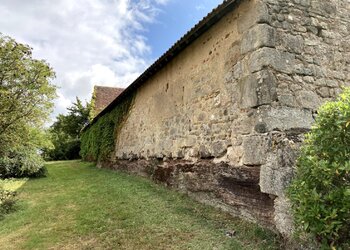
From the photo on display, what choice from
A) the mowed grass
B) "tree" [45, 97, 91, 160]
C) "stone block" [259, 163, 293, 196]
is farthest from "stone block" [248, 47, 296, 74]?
"tree" [45, 97, 91, 160]

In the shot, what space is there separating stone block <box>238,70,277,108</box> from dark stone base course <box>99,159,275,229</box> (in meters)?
1.04

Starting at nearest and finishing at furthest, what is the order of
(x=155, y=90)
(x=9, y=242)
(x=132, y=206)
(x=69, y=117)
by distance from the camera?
(x=9, y=242)
(x=132, y=206)
(x=155, y=90)
(x=69, y=117)

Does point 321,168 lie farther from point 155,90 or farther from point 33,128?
point 33,128

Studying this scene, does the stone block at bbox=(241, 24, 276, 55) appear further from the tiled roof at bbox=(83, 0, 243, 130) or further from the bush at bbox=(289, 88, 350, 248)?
the bush at bbox=(289, 88, 350, 248)

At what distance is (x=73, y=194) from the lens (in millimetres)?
7988

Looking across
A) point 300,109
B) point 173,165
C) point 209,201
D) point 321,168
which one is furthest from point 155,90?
point 321,168

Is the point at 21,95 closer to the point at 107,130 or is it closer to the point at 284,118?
the point at 107,130

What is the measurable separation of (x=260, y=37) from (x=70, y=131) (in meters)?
27.1

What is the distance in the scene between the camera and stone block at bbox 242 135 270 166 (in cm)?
436

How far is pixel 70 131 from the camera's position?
29047 mm

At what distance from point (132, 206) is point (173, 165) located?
1643 millimetres

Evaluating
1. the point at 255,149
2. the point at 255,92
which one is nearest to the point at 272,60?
the point at 255,92

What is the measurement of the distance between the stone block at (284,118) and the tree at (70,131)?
24.6 metres

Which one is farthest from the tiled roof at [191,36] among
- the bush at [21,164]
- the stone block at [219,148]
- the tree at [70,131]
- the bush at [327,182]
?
the tree at [70,131]
